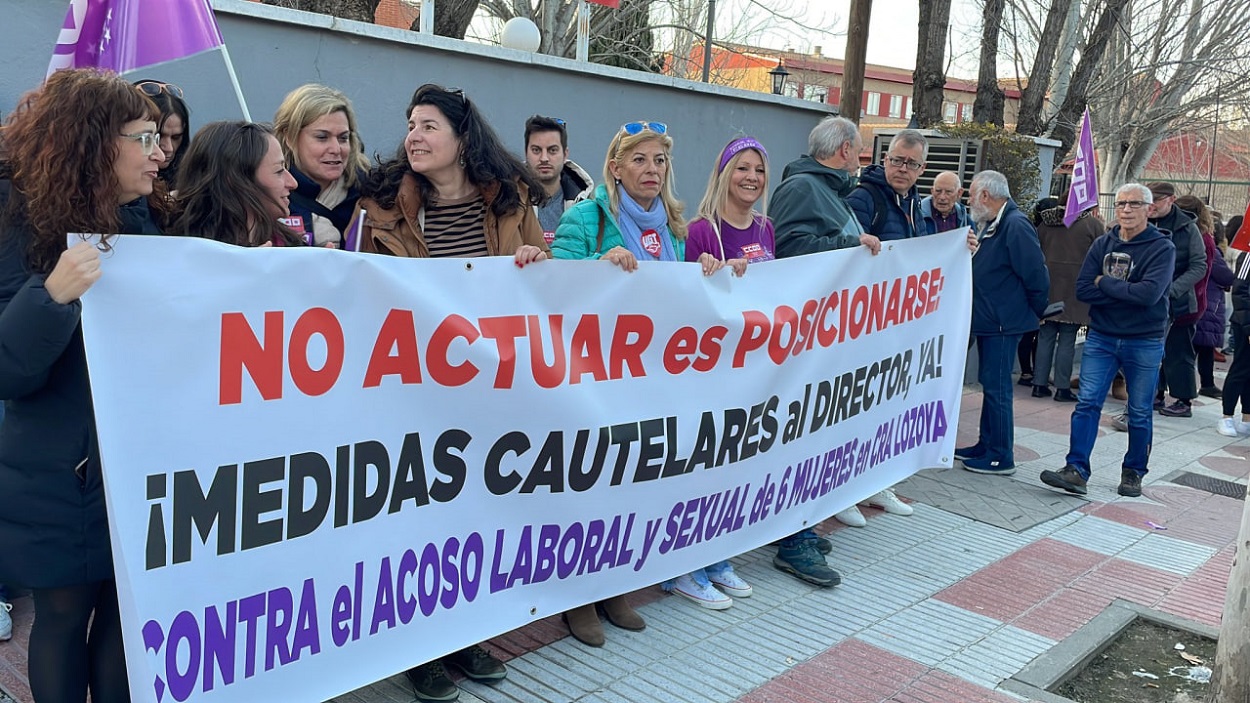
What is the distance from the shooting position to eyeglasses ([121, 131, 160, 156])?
94.0 inches

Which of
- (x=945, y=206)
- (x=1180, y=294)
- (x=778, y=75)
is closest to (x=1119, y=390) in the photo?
(x=1180, y=294)

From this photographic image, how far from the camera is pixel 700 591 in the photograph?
4.23m

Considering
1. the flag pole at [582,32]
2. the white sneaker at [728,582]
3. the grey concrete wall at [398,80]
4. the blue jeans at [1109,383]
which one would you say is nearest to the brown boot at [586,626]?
the white sneaker at [728,582]

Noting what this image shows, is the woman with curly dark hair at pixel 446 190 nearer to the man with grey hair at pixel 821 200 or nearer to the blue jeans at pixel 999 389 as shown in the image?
the man with grey hair at pixel 821 200

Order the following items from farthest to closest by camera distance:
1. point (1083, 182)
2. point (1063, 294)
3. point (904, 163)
→ 1. point (1063, 294)
2. point (1083, 182)
3. point (904, 163)

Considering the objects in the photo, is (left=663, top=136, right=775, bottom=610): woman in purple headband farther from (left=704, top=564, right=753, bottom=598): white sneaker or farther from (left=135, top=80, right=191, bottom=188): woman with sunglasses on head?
(left=135, top=80, right=191, bottom=188): woman with sunglasses on head

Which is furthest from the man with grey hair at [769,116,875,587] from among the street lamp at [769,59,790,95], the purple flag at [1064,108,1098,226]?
the street lamp at [769,59,790,95]

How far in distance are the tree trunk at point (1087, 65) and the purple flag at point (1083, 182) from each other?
15.6 feet

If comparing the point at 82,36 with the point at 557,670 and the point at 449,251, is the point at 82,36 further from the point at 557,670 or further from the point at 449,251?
the point at 557,670

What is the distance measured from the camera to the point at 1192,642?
4203mm

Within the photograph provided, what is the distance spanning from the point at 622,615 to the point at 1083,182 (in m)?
7.08

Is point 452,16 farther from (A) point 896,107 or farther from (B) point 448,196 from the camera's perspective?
(A) point 896,107

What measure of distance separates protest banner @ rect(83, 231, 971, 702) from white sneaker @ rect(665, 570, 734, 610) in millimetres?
268

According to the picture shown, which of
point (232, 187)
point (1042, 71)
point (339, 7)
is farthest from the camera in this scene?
point (1042, 71)
